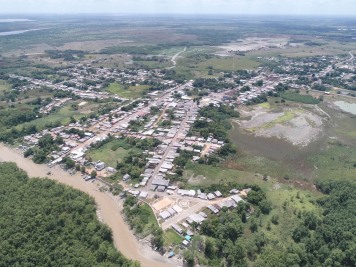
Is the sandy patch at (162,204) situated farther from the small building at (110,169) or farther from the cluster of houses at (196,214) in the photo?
the small building at (110,169)

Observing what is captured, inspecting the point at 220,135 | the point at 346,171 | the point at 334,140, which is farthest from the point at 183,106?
the point at 346,171

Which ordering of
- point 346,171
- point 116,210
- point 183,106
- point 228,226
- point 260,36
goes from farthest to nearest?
1. point 260,36
2. point 183,106
3. point 346,171
4. point 116,210
5. point 228,226

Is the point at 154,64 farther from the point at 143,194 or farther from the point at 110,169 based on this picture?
the point at 143,194

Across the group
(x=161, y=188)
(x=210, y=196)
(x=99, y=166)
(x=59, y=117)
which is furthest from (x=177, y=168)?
(x=59, y=117)

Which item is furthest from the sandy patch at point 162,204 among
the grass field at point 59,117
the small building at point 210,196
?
the grass field at point 59,117

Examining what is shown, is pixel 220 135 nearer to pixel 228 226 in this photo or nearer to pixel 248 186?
pixel 248 186

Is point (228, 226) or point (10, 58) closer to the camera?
point (228, 226)
